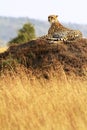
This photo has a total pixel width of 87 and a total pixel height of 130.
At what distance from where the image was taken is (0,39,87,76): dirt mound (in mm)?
11750

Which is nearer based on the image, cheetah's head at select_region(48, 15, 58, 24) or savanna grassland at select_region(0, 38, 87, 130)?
savanna grassland at select_region(0, 38, 87, 130)

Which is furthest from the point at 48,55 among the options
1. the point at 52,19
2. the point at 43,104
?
the point at 43,104

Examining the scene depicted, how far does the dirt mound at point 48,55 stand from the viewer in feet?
38.5

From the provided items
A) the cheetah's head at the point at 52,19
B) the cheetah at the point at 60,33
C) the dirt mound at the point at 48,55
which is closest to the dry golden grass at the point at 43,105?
the dirt mound at the point at 48,55

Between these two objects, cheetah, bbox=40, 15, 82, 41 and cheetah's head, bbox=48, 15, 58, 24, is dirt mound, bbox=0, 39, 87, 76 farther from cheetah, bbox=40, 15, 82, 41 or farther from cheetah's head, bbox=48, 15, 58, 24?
cheetah's head, bbox=48, 15, 58, 24

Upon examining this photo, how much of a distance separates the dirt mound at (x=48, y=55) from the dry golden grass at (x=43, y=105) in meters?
3.35

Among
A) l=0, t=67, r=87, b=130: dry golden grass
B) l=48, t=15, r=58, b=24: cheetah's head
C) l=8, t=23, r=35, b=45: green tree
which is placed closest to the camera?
l=0, t=67, r=87, b=130: dry golden grass

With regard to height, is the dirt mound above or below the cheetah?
below

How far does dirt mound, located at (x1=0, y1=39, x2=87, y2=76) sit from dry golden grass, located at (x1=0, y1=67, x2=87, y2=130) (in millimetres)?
3353

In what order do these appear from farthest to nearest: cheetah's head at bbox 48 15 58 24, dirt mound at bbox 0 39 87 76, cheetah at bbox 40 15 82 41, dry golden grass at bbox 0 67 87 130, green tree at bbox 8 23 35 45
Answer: green tree at bbox 8 23 35 45 → cheetah's head at bbox 48 15 58 24 → cheetah at bbox 40 15 82 41 → dirt mound at bbox 0 39 87 76 → dry golden grass at bbox 0 67 87 130

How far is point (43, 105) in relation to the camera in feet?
22.2

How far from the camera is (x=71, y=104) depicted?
22.6 ft

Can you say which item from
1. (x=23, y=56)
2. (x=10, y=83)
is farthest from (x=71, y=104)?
(x=23, y=56)

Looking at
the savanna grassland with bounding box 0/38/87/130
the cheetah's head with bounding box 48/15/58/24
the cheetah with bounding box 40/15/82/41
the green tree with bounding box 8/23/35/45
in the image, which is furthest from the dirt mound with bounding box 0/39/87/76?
the green tree with bounding box 8/23/35/45
